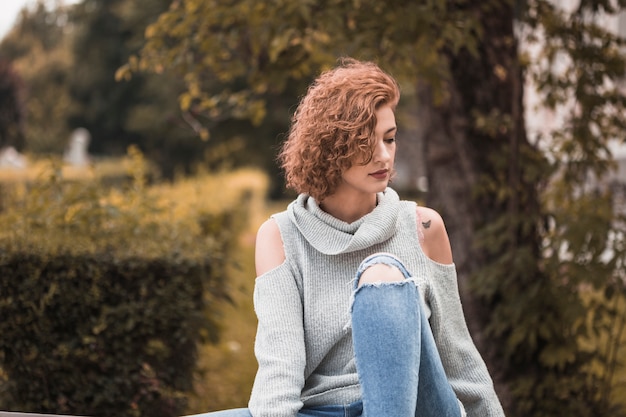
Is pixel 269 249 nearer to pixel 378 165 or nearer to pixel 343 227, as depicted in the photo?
pixel 343 227

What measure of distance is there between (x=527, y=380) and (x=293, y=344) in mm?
2505

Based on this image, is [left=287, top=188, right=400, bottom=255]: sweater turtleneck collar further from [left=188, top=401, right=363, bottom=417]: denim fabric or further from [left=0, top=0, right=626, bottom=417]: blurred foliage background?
[left=0, top=0, right=626, bottom=417]: blurred foliage background

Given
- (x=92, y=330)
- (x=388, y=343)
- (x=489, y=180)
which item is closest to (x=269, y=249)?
(x=388, y=343)

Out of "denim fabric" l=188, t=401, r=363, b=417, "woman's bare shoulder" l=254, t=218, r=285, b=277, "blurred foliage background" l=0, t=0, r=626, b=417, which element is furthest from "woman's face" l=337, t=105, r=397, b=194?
"blurred foliage background" l=0, t=0, r=626, b=417

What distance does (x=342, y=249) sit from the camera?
7.65 feet

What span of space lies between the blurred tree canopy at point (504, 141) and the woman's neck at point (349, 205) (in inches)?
64.6

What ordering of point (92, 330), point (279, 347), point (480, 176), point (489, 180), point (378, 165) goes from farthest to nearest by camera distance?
point (480, 176) → point (489, 180) → point (92, 330) → point (378, 165) → point (279, 347)

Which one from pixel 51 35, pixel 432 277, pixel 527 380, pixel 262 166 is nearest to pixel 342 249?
pixel 432 277

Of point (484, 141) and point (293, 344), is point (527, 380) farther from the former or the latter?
point (293, 344)

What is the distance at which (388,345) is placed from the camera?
6.54 feet

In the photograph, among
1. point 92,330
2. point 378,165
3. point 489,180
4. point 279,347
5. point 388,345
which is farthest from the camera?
point 489,180

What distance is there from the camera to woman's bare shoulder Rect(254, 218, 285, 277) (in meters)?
2.38

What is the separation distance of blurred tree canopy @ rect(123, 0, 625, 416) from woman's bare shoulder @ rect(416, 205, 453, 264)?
1.68m

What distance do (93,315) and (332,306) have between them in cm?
179
